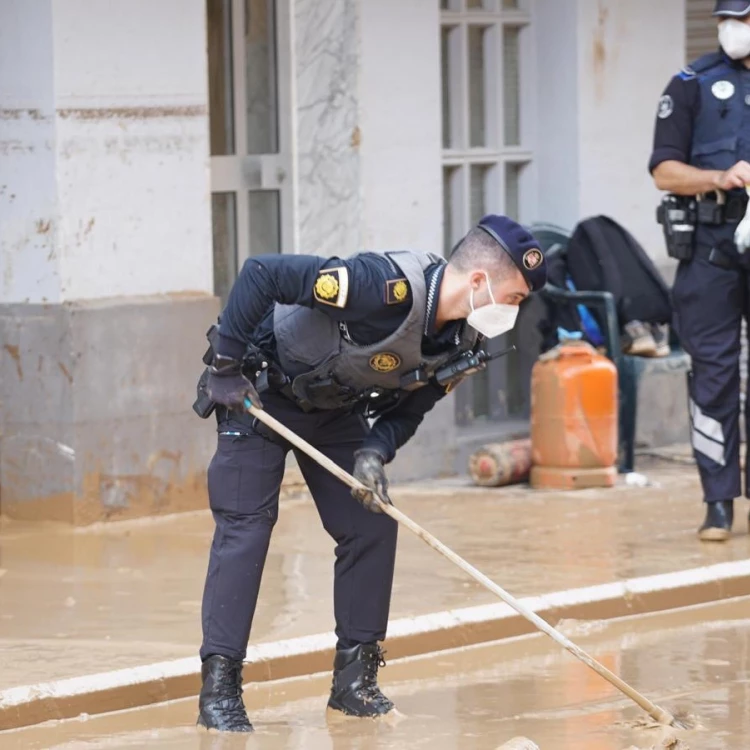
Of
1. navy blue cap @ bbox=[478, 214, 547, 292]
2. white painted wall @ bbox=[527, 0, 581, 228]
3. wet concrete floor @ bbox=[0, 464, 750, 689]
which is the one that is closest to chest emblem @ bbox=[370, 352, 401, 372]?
navy blue cap @ bbox=[478, 214, 547, 292]

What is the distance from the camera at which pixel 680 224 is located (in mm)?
7926

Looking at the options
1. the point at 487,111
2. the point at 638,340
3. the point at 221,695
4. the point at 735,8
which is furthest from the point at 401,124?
the point at 221,695

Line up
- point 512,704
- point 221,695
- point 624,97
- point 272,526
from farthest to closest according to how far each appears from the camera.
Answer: point 624,97 < point 512,704 < point 272,526 < point 221,695

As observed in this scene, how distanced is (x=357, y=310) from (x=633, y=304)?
4762mm

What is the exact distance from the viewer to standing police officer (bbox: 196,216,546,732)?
5180mm

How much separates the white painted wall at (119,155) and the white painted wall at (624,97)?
8.39 feet

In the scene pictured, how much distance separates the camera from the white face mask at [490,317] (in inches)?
204

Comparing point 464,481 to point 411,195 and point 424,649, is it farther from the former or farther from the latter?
point 424,649

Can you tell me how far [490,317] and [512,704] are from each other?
1.40 meters

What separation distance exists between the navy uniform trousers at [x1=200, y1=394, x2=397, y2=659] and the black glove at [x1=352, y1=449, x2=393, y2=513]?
8.2 inches

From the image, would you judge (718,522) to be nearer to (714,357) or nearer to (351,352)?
(714,357)

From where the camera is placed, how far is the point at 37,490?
820cm

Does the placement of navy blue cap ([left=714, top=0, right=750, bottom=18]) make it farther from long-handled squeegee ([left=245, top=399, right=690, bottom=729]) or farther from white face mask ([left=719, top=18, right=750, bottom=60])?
long-handled squeegee ([left=245, top=399, right=690, bottom=729])

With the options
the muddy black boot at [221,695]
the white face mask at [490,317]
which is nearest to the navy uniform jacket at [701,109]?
the white face mask at [490,317]
